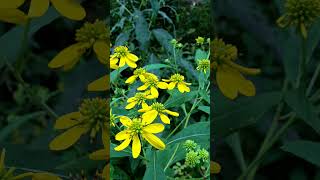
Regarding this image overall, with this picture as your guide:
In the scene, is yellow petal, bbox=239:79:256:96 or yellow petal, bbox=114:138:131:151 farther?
yellow petal, bbox=239:79:256:96

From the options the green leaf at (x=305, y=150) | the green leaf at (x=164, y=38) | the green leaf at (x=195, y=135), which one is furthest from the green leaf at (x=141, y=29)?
the green leaf at (x=305, y=150)

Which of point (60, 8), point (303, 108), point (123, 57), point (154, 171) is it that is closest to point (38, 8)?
point (60, 8)

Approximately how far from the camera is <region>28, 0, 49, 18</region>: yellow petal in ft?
2.74

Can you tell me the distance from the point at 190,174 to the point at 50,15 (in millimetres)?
287

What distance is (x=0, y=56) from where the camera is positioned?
89 centimetres

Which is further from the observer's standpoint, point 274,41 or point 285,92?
point 274,41

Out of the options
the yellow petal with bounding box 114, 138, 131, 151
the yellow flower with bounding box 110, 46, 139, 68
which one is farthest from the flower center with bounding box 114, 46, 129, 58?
the yellow petal with bounding box 114, 138, 131, 151

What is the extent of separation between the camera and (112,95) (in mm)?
819

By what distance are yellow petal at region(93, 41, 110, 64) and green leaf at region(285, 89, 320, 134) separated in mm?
232

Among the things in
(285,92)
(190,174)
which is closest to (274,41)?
(285,92)

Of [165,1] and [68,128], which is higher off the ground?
[165,1]

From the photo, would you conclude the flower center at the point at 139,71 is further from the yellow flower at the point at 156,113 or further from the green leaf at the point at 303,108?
the green leaf at the point at 303,108

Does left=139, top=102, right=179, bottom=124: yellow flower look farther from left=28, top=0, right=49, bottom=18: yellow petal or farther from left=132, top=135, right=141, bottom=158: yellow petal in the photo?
left=28, top=0, right=49, bottom=18: yellow petal

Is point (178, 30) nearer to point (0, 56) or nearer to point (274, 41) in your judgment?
point (0, 56)
